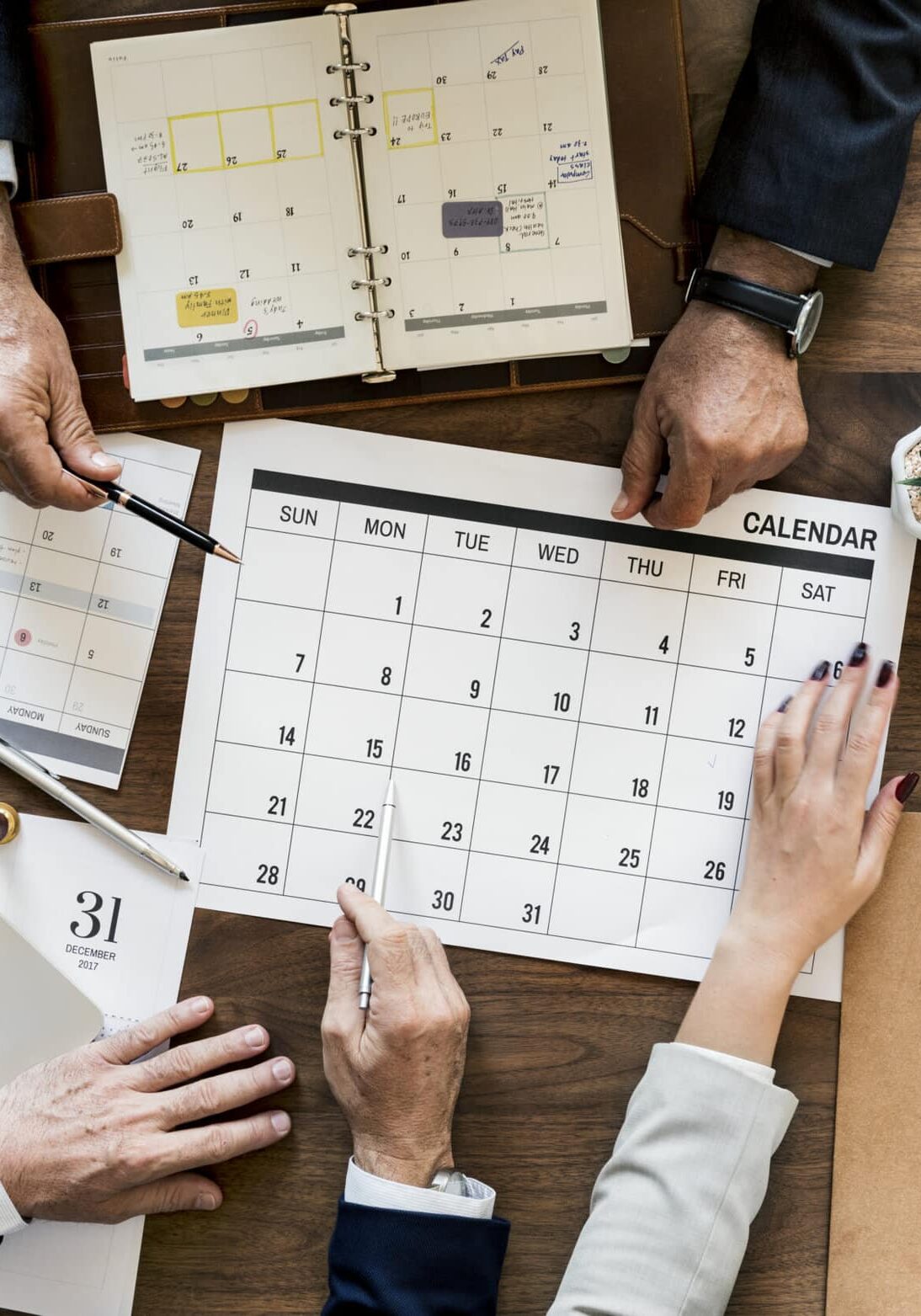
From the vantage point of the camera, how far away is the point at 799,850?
1240mm

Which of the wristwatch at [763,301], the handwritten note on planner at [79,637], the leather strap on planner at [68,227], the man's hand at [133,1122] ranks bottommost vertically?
the man's hand at [133,1122]

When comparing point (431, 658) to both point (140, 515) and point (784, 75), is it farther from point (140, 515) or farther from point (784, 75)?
point (784, 75)

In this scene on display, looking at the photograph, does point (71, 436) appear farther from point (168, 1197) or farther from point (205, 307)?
point (168, 1197)

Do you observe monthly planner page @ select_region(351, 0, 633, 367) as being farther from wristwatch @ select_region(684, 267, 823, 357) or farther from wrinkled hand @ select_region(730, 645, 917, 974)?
wrinkled hand @ select_region(730, 645, 917, 974)

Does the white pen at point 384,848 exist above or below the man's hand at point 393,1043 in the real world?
above

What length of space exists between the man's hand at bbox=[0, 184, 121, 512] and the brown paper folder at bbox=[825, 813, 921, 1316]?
44.1 inches

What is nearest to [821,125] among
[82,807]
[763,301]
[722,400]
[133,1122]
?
[763,301]

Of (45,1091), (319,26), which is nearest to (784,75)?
(319,26)

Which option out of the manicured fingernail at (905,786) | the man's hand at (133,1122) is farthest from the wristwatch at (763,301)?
the man's hand at (133,1122)

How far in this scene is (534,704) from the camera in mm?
1302

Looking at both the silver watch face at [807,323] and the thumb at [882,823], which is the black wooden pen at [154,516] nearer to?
the silver watch face at [807,323]

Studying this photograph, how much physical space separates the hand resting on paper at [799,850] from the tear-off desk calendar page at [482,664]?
0.13ft

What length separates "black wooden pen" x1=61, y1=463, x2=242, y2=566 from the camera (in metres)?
1.21

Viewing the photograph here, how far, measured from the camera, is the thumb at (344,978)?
4.00ft
